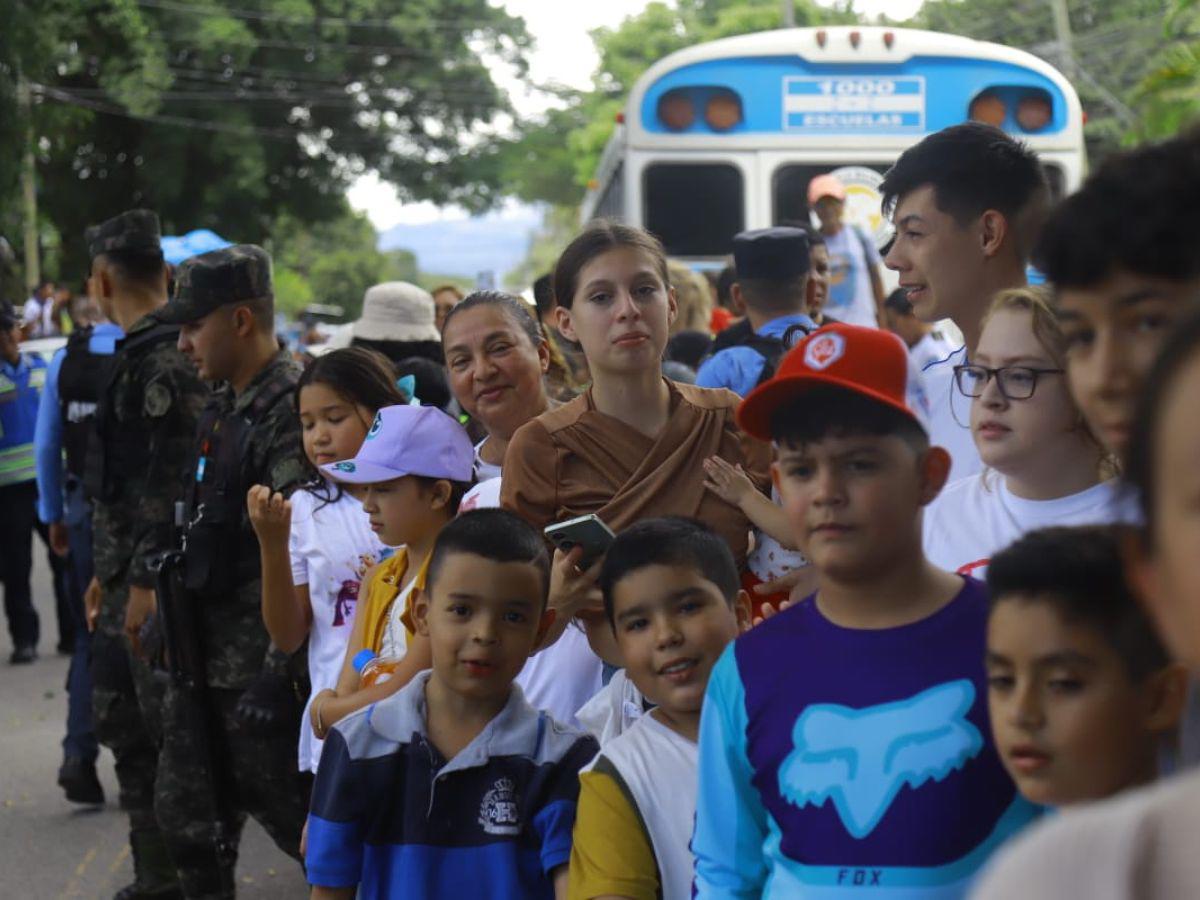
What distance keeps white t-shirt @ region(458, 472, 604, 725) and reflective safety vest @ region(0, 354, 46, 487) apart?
705 centimetres

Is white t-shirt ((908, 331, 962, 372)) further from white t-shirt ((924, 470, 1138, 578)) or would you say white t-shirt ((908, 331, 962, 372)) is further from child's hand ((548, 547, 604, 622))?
white t-shirt ((924, 470, 1138, 578))

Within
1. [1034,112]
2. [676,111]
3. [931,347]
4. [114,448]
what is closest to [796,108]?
[676,111]

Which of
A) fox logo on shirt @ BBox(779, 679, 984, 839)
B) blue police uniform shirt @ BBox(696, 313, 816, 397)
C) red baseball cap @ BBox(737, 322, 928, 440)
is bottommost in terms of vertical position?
fox logo on shirt @ BBox(779, 679, 984, 839)

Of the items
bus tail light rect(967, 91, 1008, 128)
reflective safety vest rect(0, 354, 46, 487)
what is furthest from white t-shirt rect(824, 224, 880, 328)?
reflective safety vest rect(0, 354, 46, 487)

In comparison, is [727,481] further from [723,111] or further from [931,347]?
[723,111]

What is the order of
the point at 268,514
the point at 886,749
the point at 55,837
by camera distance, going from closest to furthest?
the point at 886,749 < the point at 268,514 < the point at 55,837

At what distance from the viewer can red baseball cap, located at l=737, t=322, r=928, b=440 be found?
7.86ft

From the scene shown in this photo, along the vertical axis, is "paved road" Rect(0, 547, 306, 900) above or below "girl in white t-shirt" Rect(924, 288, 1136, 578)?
below

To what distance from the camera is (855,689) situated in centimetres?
233

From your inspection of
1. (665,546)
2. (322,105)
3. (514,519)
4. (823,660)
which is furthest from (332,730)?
(322,105)

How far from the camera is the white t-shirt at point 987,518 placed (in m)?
2.90

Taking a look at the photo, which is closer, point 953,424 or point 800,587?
point 800,587

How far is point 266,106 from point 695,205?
26.3m

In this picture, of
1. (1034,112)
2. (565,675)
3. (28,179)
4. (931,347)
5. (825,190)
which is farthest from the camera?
(28,179)
